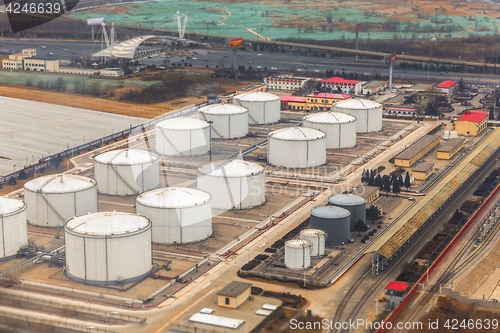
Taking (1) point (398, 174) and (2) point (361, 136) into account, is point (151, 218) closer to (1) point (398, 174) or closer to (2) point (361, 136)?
(1) point (398, 174)

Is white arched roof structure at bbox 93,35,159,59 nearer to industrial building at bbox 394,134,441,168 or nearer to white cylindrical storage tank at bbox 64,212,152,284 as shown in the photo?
industrial building at bbox 394,134,441,168

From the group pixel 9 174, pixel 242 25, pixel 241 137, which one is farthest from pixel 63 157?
pixel 242 25

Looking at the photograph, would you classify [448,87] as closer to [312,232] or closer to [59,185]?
[312,232]

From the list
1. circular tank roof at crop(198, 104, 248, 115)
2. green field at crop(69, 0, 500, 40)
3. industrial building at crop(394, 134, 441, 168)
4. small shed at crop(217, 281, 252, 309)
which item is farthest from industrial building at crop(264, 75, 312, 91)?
small shed at crop(217, 281, 252, 309)

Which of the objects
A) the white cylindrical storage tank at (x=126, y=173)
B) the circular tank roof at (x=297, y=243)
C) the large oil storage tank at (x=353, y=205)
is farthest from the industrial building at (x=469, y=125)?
the circular tank roof at (x=297, y=243)

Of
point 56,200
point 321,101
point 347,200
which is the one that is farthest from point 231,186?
point 321,101

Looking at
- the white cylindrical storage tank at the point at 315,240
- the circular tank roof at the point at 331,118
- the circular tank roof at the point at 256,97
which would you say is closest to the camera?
the white cylindrical storage tank at the point at 315,240

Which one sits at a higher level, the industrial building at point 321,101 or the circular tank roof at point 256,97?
the circular tank roof at point 256,97

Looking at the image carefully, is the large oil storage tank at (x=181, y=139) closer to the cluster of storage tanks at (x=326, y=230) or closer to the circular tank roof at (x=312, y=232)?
the cluster of storage tanks at (x=326, y=230)
